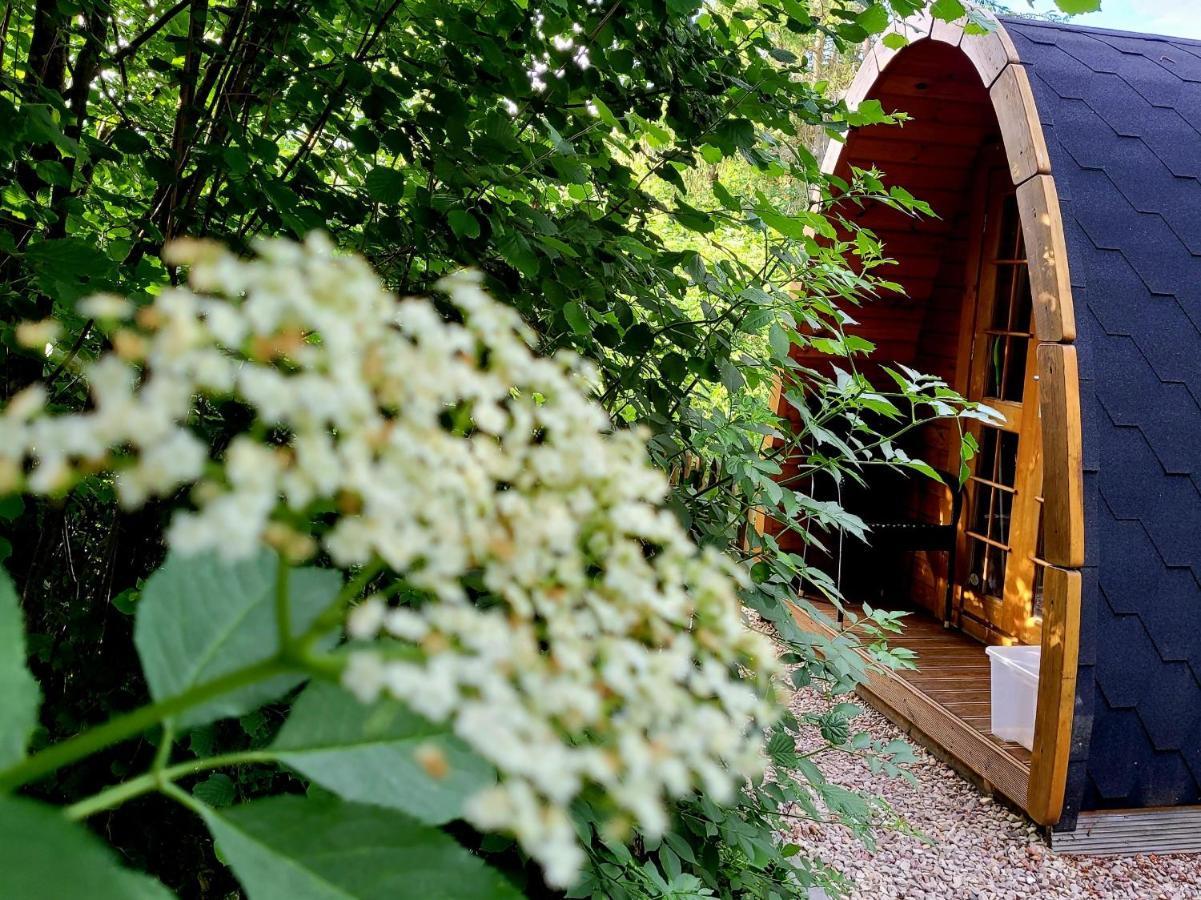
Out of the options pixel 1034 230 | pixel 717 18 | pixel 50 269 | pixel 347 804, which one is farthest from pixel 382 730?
pixel 1034 230

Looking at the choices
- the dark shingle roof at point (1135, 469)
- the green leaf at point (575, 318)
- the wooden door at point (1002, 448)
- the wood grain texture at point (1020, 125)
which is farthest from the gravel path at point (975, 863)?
the green leaf at point (575, 318)

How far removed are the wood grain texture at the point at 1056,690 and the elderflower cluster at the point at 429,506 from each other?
117 inches

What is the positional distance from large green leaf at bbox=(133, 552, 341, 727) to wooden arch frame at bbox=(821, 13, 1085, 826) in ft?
10.1

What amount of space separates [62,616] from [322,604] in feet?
5.73

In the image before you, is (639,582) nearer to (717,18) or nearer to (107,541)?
(717,18)

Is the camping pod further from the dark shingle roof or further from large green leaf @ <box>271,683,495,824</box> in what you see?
large green leaf @ <box>271,683,495,824</box>

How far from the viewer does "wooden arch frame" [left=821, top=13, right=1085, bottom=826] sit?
298 cm

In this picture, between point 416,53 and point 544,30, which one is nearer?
point 544,30

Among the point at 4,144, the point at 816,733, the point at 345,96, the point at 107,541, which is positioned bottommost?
the point at 816,733

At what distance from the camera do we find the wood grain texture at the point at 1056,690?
2975 mm

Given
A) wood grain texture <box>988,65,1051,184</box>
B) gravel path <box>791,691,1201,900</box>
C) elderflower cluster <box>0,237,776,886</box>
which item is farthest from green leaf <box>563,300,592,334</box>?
wood grain texture <box>988,65,1051,184</box>

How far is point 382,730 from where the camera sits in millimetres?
378

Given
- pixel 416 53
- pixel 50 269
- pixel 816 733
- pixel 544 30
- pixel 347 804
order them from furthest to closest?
pixel 816 733
pixel 416 53
pixel 544 30
pixel 50 269
pixel 347 804

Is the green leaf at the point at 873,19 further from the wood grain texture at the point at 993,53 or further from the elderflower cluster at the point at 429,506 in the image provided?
the wood grain texture at the point at 993,53
